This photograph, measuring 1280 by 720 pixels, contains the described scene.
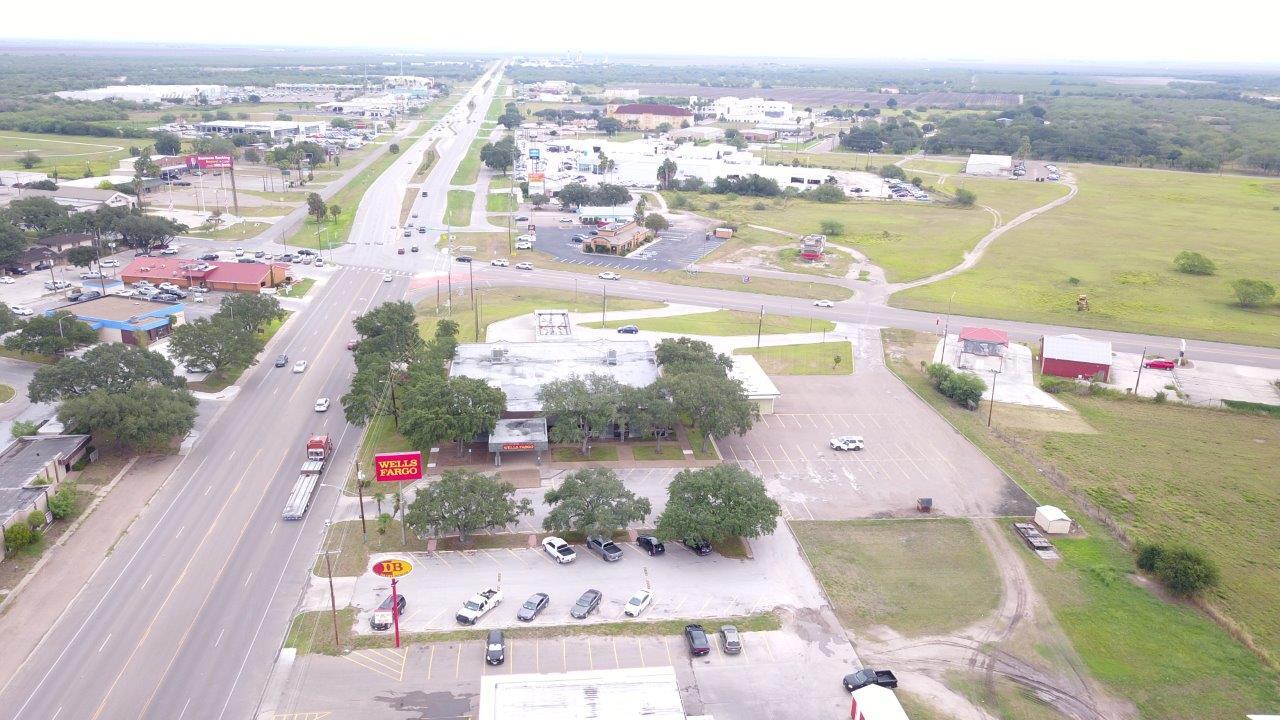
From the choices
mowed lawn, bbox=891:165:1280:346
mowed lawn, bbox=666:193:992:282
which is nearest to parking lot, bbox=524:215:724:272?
mowed lawn, bbox=666:193:992:282

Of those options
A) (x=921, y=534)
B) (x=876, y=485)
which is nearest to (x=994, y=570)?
(x=921, y=534)

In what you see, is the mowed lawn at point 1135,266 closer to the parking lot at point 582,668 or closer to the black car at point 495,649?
the parking lot at point 582,668

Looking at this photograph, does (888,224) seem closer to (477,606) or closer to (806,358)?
(806,358)

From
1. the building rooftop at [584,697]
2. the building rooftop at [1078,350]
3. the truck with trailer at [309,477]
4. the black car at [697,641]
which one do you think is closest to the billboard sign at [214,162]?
the truck with trailer at [309,477]

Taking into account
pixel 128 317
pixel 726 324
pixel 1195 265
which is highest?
pixel 1195 265

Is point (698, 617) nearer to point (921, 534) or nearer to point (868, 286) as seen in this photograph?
point (921, 534)

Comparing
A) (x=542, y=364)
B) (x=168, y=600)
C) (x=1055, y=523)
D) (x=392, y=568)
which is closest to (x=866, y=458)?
(x=1055, y=523)

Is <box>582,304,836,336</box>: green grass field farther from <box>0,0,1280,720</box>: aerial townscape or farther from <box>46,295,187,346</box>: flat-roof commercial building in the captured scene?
<box>46,295,187,346</box>: flat-roof commercial building
